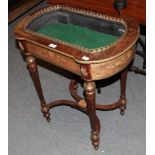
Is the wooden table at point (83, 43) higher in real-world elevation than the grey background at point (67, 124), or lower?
higher

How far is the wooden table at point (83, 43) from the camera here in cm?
151

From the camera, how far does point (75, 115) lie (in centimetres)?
231

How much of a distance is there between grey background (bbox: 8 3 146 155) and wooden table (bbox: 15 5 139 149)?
0.48ft

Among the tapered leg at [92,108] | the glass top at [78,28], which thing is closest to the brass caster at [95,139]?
the tapered leg at [92,108]

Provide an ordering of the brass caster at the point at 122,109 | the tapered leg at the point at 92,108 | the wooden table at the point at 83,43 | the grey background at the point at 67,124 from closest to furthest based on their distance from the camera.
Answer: the wooden table at the point at 83,43 < the tapered leg at the point at 92,108 < the grey background at the point at 67,124 < the brass caster at the point at 122,109

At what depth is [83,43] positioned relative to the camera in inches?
67.0

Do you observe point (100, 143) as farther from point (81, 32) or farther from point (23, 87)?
point (23, 87)

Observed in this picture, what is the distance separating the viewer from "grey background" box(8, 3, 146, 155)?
2.05 m

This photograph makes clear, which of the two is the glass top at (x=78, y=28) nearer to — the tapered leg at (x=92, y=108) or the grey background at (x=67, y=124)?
the tapered leg at (x=92, y=108)
